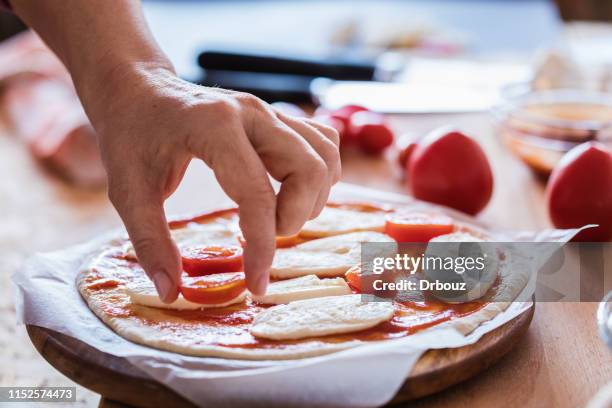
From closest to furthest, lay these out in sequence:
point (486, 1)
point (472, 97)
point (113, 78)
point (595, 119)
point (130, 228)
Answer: point (130, 228) → point (113, 78) → point (595, 119) → point (472, 97) → point (486, 1)

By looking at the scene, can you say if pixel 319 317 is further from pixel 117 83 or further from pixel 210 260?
pixel 117 83

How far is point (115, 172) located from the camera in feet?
3.87

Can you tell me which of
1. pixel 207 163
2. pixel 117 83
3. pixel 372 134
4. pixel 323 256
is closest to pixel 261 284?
pixel 207 163

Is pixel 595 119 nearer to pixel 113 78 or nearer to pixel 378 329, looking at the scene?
pixel 378 329

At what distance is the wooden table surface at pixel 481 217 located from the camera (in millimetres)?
1172

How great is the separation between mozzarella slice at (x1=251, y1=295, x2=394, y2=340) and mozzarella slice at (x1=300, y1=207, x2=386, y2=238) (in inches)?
12.3

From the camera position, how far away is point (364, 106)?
7.81 ft

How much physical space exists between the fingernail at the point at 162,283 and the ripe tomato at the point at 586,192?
87 cm

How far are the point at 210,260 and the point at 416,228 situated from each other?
39cm

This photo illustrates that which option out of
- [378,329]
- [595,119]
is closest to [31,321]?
[378,329]

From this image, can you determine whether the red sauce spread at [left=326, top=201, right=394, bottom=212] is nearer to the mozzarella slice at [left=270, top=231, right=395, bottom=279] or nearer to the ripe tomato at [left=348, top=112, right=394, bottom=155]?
→ the mozzarella slice at [left=270, top=231, right=395, bottom=279]

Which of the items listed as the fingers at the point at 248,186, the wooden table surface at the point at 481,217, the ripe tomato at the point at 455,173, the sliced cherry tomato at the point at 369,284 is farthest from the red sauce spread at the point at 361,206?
the fingers at the point at 248,186

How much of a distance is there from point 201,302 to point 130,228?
0.58ft

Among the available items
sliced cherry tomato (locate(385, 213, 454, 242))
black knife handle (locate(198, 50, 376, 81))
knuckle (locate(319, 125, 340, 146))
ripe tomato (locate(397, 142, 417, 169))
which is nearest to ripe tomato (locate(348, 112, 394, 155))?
ripe tomato (locate(397, 142, 417, 169))
